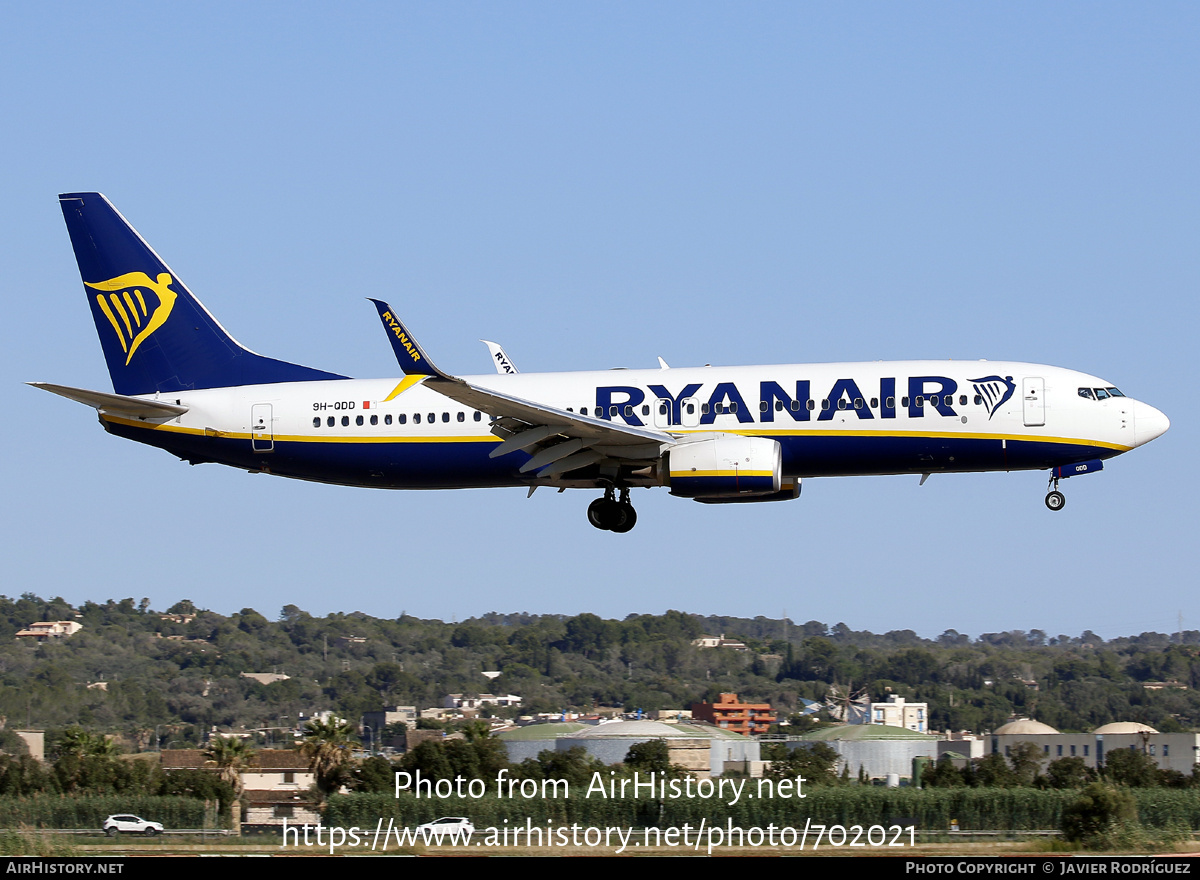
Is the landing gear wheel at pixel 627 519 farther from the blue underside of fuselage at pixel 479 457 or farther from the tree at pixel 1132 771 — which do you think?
the tree at pixel 1132 771

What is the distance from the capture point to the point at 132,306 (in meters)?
44.1

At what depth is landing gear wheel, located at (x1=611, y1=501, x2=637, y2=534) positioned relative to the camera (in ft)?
131

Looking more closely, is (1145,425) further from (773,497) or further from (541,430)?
(541,430)

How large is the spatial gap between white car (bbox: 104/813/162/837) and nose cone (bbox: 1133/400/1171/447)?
3100cm

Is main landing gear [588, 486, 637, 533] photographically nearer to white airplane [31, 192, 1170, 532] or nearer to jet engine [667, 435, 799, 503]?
white airplane [31, 192, 1170, 532]

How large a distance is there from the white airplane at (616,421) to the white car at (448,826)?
9.47 metres

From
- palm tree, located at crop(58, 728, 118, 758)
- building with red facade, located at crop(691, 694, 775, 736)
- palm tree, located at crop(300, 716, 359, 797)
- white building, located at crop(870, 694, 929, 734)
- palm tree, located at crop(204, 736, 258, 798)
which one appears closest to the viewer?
palm tree, located at crop(204, 736, 258, 798)

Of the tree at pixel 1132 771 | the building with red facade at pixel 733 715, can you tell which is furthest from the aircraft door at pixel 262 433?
the building with red facade at pixel 733 715

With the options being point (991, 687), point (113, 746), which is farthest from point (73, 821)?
point (991, 687)

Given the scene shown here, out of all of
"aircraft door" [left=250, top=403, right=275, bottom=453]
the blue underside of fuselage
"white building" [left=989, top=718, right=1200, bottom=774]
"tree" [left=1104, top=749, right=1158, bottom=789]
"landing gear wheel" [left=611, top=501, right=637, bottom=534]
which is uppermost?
"aircraft door" [left=250, top=403, right=275, bottom=453]

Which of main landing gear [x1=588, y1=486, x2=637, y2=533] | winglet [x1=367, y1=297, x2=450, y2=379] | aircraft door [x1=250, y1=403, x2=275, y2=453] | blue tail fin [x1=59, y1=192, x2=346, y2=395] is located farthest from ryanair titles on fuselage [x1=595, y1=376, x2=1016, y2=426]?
blue tail fin [x1=59, y1=192, x2=346, y2=395]

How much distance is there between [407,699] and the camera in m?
153

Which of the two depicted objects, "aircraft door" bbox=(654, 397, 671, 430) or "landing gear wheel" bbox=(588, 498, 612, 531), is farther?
"landing gear wheel" bbox=(588, 498, 612, 531)

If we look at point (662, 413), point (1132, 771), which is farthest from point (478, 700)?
point (662, 413)
